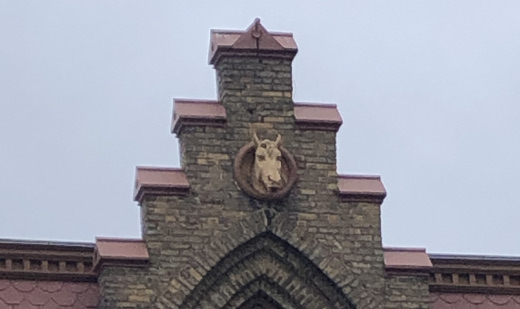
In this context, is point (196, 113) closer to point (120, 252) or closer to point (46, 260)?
point (120, 252)

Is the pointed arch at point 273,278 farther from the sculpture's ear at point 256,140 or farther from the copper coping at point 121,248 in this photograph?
the sculpture's ear at point 256,140

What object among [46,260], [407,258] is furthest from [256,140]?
[46,260]

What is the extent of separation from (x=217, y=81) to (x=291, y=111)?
98 cm

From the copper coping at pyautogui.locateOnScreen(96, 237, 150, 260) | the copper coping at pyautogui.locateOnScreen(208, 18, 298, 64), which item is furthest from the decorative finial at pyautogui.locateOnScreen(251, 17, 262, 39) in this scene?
the copper coping at pyautogui.locateOnScreen(96, 237, 150, 260)

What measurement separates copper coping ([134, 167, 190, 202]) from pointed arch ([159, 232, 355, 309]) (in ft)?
3.15

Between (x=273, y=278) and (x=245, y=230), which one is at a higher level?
(x=245, y=230)

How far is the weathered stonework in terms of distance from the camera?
21.7 meters

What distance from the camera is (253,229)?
72.1ft

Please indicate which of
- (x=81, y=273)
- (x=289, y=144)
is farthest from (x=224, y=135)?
(x=81, y=273)

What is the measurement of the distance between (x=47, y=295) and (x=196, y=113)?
2.71m

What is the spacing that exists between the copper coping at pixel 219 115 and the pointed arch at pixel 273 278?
1465 millimetres

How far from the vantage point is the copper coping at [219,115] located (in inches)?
878

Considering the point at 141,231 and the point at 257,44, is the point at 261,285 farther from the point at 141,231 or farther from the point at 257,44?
the point at 257,44

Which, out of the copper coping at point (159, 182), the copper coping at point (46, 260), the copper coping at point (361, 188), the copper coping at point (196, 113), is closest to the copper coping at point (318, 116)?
the copper coping at point (361, 188)
